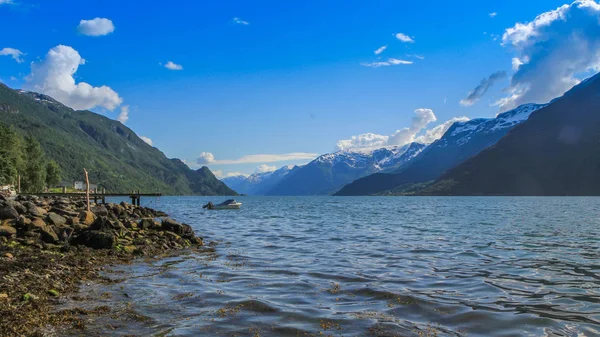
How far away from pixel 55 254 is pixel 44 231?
208 inches

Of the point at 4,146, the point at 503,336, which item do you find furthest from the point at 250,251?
the point at 4,146

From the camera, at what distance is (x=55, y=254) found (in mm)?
21125

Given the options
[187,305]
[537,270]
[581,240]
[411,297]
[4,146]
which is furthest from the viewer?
[4,146]

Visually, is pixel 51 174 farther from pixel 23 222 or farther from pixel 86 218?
pixel 23 222

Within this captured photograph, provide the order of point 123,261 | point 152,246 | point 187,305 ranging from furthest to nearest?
point 152,246, point 123,261, point 187,305

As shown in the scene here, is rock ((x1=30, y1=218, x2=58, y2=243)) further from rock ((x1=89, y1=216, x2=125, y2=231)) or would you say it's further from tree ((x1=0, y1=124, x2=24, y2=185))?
tree ((x1=0, y1=124, x2=24, y2=185))

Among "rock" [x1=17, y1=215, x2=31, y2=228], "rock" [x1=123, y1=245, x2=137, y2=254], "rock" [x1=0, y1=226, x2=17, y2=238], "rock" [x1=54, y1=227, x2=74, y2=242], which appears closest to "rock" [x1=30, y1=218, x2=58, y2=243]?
"rock" [x1=17, y1=215, x2=31, y2=228]

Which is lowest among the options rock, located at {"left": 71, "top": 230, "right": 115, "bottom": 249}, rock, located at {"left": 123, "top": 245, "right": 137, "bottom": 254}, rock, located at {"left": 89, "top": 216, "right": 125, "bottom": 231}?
rock, located at {"left": 123, "top": 245, "right": 137, "bottom": 254}

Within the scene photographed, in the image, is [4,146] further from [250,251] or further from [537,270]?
[537,270]

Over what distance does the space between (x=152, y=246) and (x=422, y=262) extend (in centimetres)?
1733

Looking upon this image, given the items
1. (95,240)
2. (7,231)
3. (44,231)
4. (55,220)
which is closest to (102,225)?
(55,220)

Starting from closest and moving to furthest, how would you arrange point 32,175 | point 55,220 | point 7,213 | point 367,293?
point 367,293 → point 7,213 → point 55,220 → point 32,175

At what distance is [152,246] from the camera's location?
2773cm

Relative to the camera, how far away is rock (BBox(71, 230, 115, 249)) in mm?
→ 25062
